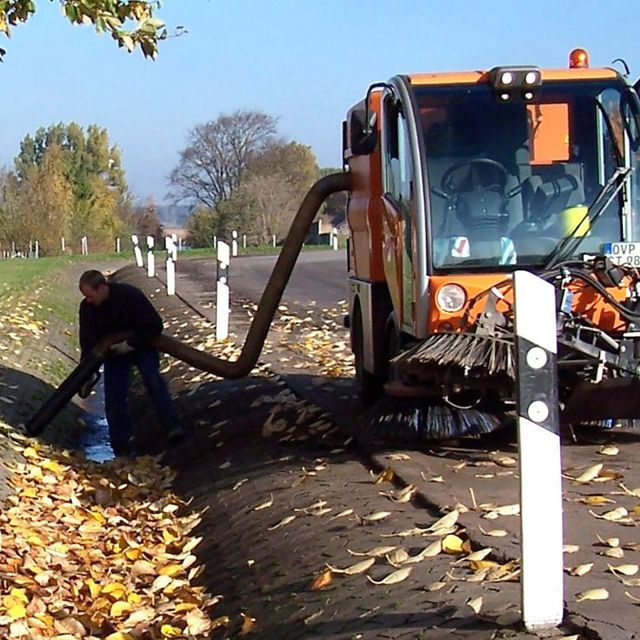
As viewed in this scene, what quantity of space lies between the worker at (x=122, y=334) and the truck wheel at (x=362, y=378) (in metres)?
1.80

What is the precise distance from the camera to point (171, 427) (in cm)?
1266

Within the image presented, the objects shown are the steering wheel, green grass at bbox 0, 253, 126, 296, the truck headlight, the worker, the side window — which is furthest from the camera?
green grass at bbox 0, 253, 126, 296

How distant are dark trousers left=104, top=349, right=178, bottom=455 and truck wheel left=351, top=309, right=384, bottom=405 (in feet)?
6.00

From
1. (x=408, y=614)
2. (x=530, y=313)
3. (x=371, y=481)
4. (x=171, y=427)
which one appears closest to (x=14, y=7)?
(x=530, y=313)

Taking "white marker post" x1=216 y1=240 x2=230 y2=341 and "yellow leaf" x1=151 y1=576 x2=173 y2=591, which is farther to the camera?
"white marker post" x1=216 y1=240 x2=230 y2=341

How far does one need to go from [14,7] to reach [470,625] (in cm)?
347

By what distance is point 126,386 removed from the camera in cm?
1269

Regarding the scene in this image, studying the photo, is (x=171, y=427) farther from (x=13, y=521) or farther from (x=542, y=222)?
(x=542, y=222)

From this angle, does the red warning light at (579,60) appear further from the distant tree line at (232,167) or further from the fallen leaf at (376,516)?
the distant tree line at (232,167)

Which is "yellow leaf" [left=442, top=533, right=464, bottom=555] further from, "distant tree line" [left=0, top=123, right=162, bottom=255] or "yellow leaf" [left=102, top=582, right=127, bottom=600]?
"distant tree line" [left=0, top=123, right=162, bottom=255]

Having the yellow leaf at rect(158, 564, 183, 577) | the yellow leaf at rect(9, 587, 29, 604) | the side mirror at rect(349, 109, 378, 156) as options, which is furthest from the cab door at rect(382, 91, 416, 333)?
the yellow leaf at rect(9, 587, 29, 604)

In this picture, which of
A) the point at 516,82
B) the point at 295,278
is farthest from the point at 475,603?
the point at 295,278

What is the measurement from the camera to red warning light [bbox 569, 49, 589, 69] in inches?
415

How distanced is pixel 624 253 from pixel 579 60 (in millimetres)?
2170
